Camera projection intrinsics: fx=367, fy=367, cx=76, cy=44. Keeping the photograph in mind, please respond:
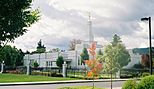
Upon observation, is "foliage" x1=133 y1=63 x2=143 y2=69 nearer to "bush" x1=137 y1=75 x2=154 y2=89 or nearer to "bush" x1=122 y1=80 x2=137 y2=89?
"bush" x1=122 y1=80 x2=137 y2=89

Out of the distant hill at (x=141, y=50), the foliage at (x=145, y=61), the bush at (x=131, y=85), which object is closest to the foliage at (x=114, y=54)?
the bush at (x=131, y=85)

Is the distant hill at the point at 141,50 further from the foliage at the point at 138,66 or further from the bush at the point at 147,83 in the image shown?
the bush at the point at 147,83

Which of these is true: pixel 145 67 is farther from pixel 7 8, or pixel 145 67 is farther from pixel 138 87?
pixel 7 8

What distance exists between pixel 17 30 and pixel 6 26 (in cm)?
50

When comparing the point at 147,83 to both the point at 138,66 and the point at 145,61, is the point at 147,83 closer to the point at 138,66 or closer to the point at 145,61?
the point at 145,61

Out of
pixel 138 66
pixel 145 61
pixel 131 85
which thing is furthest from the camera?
pixel 138 66

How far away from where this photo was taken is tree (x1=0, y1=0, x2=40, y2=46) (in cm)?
1082

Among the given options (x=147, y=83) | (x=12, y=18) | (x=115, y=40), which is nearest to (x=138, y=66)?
(x=115, y=40)

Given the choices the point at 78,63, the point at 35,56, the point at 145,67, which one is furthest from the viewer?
the point at 35,56

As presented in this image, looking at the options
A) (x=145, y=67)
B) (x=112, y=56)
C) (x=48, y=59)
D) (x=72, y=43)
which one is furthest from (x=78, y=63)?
(x=72, y=43)

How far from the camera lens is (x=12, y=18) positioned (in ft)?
36.1

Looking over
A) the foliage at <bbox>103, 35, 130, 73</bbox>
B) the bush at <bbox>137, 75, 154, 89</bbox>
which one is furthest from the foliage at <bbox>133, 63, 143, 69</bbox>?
the bush at <bbox>137, 75, 154, 89</bbox>

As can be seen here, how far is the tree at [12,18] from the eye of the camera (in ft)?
35.5

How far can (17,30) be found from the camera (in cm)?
1141
